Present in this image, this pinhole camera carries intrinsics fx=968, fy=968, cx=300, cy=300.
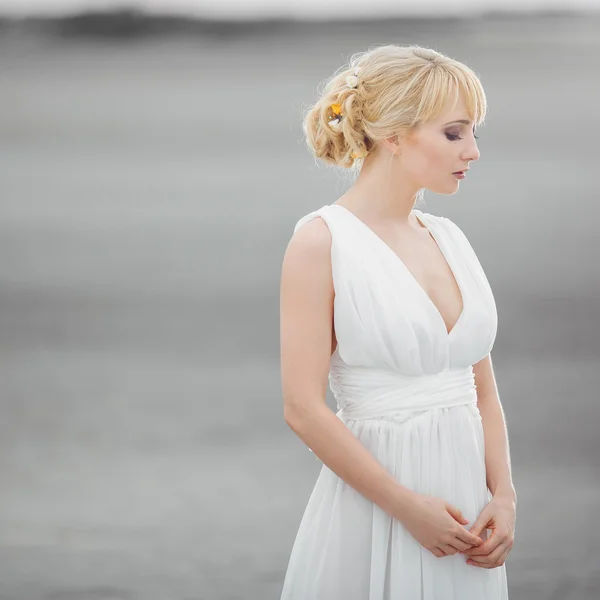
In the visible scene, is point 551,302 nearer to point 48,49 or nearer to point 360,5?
point 360,5

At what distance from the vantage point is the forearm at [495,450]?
1.39 m

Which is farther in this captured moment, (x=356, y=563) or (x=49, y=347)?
(x=49, y=347)

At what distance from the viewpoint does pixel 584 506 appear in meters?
3.19

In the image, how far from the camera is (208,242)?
12.5ft

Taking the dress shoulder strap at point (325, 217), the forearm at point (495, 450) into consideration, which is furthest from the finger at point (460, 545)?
the dress shoulder strap at point (325, 217)

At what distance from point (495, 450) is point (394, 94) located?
531mm

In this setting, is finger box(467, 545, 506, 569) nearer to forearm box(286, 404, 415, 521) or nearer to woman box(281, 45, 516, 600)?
woman box(281, 45, 516, 600)

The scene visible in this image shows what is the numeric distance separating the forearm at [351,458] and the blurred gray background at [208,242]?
199 cm

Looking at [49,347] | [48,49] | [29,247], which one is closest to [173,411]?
[49,347]

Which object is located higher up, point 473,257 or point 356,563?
point 473,257

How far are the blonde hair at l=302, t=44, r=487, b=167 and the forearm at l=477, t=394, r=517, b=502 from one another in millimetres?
423

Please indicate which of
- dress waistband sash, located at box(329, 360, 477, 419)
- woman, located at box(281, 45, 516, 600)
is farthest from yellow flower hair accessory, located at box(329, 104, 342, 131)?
dress waistband sash, located at box(329, 360, 477, 419)

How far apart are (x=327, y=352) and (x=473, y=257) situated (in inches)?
12.2

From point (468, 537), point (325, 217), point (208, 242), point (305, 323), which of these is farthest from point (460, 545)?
point (208, 242)
